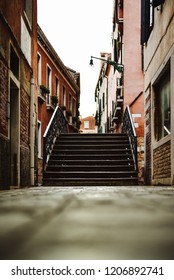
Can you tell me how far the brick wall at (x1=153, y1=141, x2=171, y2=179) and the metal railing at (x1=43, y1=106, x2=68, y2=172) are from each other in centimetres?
259

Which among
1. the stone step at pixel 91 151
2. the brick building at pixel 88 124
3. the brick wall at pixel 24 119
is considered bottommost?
the stone step at pixel 91 151

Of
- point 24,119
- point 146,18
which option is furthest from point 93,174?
point 146,18

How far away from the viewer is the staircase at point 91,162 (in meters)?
10.3

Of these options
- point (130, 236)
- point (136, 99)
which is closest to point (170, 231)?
point (130, 236)

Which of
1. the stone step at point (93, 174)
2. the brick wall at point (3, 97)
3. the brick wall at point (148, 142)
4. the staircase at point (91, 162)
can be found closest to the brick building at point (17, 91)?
the brick wall at point (3, 97)

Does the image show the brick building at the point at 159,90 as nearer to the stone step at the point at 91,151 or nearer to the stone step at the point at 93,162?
the stone step at the point at 93,162

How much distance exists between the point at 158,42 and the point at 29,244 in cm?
821

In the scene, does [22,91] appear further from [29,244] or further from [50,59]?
[50,59]

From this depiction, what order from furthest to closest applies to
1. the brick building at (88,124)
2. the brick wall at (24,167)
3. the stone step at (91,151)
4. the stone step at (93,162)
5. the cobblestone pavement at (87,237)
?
the brick building at (88,124), the stone step at (91,151), the stone step at (93,162), the brick wall at (24,167), the cobblestone pavement at (87,237)

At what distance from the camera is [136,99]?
15430 mm

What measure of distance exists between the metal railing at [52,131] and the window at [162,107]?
2.63 m

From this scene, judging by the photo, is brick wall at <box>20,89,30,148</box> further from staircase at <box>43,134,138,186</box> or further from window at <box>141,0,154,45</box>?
window at <box>141,0,154,45</box>

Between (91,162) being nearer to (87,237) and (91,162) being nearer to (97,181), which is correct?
(97,181)

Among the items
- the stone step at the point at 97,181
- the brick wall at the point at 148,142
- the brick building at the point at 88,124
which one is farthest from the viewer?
the brick building at the point at 88,124
